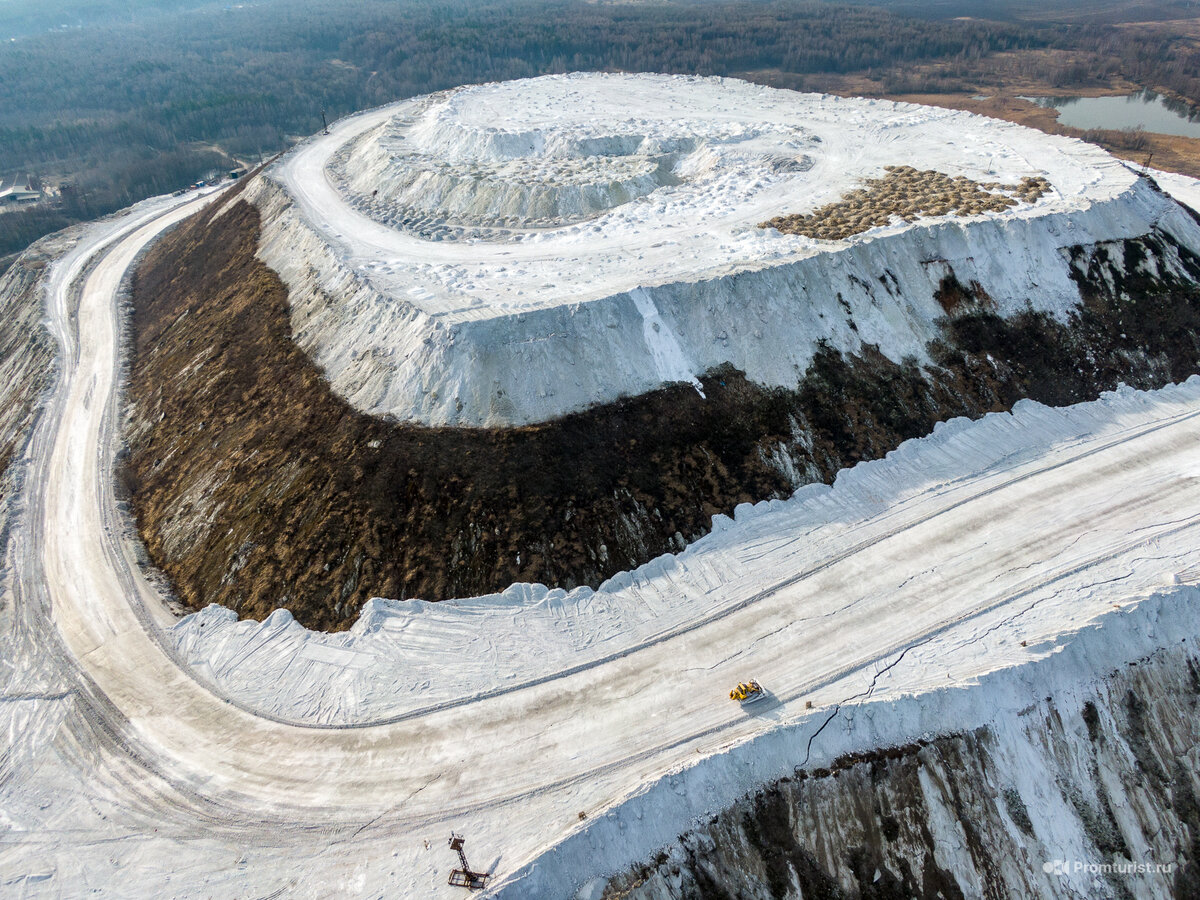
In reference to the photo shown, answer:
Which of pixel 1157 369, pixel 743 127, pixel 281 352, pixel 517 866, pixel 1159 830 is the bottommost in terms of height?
pixel 1159 830

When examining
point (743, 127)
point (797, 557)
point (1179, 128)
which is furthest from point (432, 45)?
point (797, 557)

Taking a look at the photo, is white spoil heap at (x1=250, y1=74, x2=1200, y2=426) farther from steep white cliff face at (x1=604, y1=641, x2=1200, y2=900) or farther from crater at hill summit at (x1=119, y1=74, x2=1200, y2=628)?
steep white cliff face at (x1=604, y1=641, x2=1200, y2=900)

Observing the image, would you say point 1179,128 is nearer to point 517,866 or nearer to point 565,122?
point 565,122

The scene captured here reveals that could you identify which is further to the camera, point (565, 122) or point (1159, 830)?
point (565, 122)

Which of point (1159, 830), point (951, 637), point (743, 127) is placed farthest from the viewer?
point (743, 127)

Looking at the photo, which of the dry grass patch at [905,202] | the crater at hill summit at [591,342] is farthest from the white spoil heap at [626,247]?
the dry grass patch at [905,202]

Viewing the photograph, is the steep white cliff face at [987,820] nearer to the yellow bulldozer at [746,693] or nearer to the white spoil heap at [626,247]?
the yellow bulldozer at [746,693]

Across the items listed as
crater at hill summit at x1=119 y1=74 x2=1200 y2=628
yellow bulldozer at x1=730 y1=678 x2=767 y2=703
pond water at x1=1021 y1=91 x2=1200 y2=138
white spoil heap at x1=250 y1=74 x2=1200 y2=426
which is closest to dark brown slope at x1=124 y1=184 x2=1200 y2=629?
crater at hill summit at x1=119 y1=74 x2=1200 y2=628

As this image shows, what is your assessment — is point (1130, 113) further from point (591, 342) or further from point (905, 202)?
point (591, 342)
